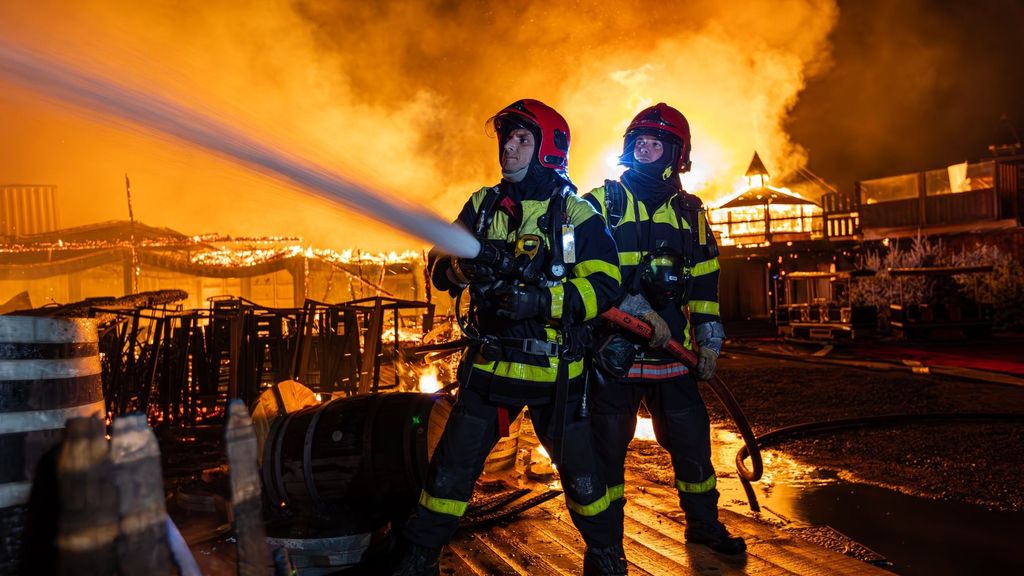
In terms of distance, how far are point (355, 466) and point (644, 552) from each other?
5.02 ft

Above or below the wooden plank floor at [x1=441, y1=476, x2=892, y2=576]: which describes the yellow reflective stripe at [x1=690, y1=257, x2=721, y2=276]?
above

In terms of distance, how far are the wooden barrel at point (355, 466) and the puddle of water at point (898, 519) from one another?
7.36 feet

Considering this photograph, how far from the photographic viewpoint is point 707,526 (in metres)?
3.78

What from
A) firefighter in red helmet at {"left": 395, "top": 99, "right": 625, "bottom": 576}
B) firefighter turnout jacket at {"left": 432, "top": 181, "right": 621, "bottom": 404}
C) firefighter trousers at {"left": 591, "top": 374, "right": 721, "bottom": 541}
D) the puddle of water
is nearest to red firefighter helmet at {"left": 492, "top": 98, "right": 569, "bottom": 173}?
firefighter in red helmet at {"left": 395, "top": 99, "right": 625, "bottom": 576}

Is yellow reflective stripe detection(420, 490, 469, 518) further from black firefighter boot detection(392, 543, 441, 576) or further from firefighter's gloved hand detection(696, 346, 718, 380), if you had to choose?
firefighter's gloved hand detection(696, 346, 718, 380)

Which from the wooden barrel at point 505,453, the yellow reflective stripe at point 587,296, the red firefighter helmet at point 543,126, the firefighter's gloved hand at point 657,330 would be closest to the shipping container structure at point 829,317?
the wooden barrel at point 505,453

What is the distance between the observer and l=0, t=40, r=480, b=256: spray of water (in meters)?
3.13

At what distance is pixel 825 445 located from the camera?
21.9 feet

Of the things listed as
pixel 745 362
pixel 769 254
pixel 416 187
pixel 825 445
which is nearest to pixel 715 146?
pixel 769 254

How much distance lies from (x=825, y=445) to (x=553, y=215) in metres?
4.63

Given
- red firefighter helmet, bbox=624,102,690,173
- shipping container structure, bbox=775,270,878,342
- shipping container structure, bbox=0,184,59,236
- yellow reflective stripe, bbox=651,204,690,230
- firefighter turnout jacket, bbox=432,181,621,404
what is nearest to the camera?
firefighter turnout jacket, bbox=432,181,621,404

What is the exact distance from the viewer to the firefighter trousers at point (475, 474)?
3186 millimetres

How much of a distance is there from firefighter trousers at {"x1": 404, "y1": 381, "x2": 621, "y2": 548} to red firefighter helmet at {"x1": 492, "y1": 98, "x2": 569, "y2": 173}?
112cm

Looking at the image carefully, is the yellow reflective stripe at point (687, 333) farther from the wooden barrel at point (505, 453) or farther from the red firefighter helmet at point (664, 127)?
the wooden barrel at point (505, 453)
